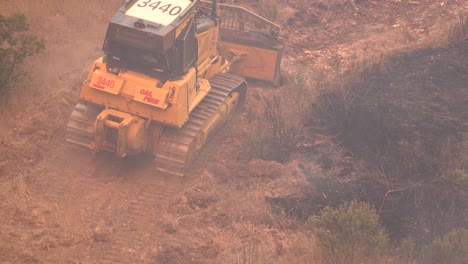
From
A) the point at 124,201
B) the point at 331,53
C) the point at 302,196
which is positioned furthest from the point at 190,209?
the point at 331,53

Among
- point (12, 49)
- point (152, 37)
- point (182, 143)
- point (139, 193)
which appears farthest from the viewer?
point (12, 49)

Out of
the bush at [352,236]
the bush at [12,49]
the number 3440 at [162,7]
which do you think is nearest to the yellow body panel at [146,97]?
the number 3440 at [162,7]

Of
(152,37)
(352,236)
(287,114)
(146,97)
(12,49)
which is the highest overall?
(152,37)

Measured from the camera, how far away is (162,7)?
323 inches

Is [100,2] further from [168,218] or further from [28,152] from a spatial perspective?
[168,218]

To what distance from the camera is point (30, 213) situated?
7.09 m

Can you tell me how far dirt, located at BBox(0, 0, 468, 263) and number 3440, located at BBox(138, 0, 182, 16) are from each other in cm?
219

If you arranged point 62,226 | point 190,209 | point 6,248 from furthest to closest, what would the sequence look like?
point 190,209 < point 62,226 < point 6,248

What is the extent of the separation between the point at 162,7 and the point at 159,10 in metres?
0.10

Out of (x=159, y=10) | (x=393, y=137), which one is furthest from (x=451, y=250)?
(x=159, y=10)

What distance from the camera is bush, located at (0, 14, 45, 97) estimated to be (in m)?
9.05

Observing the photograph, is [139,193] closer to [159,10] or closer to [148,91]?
[148,91]

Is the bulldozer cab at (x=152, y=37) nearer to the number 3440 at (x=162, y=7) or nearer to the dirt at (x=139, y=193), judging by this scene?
the number 3440 at (x=162, y=7)

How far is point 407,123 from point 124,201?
4760 millimetres
